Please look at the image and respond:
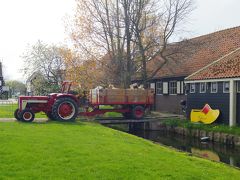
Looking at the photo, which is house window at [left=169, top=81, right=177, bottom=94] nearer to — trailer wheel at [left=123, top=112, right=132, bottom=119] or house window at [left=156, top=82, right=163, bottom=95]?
house window at [left=156, top=82, right=163, bottom=95]

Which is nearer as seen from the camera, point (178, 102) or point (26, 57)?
point (178, 102)

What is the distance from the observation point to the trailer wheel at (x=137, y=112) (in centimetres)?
2489

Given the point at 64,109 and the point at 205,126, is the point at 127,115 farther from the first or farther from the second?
the point at 64,109

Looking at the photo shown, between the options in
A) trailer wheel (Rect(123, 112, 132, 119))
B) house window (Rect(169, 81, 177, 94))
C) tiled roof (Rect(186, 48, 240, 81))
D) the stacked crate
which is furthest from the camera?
house window (Rect(169, 81, 177, 94))

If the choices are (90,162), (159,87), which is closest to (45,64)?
(159,87)

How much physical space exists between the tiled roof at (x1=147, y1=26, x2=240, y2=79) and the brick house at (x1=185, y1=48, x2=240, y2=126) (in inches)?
113

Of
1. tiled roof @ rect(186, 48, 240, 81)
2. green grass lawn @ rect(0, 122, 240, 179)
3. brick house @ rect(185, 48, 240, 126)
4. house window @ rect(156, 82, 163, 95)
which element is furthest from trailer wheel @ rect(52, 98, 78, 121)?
house window @ rect(156, 82, 163, 95)

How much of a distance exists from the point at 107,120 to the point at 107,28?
8218 mm

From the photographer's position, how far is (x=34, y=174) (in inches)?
313

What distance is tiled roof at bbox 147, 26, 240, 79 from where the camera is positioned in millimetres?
27281

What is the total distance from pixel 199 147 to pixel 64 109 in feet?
24.3

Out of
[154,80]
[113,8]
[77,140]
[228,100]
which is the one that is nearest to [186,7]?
[113,8]

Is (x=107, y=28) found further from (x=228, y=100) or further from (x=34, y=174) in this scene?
(x=34, y=174)

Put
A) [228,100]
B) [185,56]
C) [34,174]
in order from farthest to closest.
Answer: [185,56], [228,100], [34,174]
